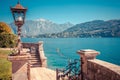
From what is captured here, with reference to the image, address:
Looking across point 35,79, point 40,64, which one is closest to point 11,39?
point 40,64

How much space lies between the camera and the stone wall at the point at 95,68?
4.71 m

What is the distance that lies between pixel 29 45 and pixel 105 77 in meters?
17.0

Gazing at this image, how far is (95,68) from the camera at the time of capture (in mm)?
5832

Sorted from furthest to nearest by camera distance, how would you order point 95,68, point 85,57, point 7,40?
point 7,40 < point 85,57 < point 95,68

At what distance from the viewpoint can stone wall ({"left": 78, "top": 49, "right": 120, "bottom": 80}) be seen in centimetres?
471

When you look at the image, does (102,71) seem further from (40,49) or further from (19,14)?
(40,49)

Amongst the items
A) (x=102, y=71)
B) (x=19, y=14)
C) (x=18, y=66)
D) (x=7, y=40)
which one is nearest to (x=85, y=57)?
(x=102, y=71)

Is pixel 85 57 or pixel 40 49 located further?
pixel 40 49

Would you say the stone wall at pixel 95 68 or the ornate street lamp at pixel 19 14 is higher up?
the ornate street lamp at pixel 19 14

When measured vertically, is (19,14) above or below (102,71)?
above

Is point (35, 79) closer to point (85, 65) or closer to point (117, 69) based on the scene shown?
point (85, 65)

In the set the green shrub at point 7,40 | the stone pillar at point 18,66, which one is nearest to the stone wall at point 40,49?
the green shrub at point 7,40

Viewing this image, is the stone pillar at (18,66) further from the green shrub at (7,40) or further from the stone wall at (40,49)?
the green shrub at (7,40)

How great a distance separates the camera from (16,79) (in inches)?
238
